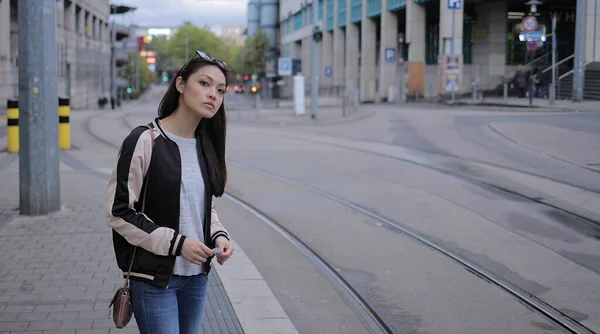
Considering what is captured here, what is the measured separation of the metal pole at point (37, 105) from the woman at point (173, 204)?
6.11 m

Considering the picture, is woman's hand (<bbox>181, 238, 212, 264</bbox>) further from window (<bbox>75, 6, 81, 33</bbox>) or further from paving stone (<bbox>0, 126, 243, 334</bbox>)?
window (<bbox>75, 6, 81, 33</bbox>)

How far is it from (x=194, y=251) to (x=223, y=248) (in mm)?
239

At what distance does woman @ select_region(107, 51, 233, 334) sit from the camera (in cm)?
302

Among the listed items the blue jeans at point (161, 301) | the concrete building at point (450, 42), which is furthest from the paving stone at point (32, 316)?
the concrete building at point (450, 42)

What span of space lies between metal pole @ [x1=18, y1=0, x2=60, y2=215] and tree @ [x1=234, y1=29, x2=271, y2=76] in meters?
80.1

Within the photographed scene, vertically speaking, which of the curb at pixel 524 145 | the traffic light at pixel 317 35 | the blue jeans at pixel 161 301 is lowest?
the curb at pixel 524 145

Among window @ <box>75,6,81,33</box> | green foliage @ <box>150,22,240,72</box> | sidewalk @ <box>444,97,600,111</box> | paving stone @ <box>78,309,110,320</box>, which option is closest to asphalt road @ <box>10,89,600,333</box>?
paving stone @ <box>78,309,110,320</box>

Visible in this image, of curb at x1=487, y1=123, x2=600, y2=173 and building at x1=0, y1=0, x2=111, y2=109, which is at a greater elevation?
building at x1=0, y1=0, x2=111, y2=109

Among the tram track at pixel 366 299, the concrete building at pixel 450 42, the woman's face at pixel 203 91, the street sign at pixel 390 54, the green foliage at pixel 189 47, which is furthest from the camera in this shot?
the green foliage at pixel 189 47

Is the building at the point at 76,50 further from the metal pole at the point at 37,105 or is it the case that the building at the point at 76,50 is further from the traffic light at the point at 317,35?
the metal pole at the point at 37,105

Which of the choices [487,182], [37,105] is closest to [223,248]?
[37,105]

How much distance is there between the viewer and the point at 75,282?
20.2 feet

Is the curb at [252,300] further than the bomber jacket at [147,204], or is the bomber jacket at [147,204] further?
the curb at [252,300]

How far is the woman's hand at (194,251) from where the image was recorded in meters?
3.02
